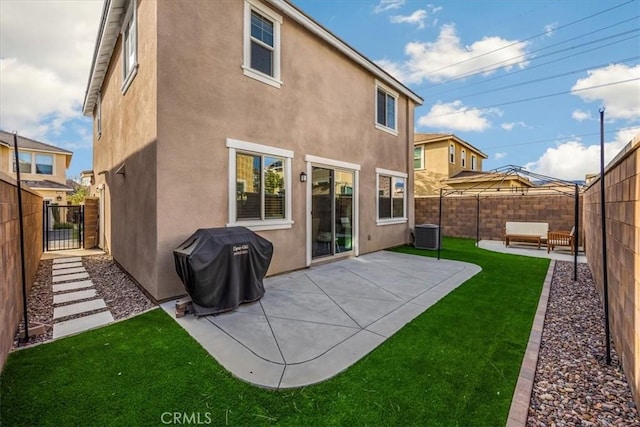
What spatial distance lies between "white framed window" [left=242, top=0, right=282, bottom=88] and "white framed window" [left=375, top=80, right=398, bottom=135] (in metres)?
4.69

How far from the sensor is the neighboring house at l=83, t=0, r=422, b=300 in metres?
5.33

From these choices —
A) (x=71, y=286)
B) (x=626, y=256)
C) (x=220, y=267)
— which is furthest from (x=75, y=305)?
(x=626, y=256)

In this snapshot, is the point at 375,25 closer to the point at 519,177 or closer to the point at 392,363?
the point at 519,177

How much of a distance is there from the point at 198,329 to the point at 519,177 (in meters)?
23.7

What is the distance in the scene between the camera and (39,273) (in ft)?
24.6

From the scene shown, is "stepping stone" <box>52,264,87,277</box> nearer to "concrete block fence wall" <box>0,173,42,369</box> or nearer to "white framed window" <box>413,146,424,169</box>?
"concrete block fence wall" <box>0,173,42,369</box>

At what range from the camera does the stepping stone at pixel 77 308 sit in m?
4.79

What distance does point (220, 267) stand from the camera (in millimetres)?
4703

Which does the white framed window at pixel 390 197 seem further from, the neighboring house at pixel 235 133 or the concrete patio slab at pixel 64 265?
the concrete patio slab at pixel 64 265

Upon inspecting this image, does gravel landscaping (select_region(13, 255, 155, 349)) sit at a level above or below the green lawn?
above

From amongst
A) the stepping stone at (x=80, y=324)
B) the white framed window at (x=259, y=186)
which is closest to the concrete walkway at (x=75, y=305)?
the stepping stone at (x=80, y=324)

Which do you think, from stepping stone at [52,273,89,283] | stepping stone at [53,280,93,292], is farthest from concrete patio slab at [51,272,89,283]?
stepping stone at [53,280,93,292]

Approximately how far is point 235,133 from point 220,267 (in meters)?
2.98

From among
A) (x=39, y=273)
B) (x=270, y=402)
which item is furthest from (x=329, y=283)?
(x=39, y=273)
